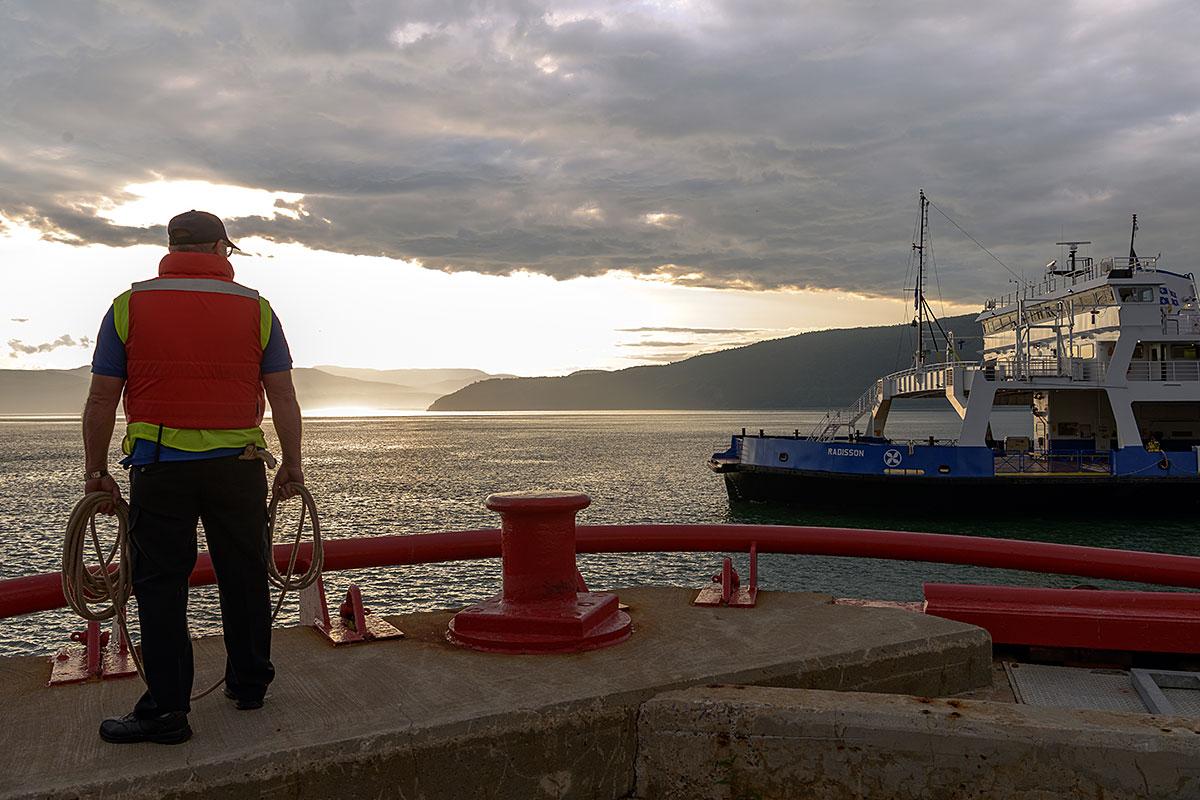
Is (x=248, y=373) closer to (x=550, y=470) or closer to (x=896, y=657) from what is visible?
(x=896, y=657)

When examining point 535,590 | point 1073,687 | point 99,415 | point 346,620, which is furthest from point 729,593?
point 99,415

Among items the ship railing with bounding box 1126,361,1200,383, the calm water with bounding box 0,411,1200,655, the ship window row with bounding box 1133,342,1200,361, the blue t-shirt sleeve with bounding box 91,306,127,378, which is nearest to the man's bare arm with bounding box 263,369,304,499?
the blue t-shirt sleeve with bounding box 91,306,127,378

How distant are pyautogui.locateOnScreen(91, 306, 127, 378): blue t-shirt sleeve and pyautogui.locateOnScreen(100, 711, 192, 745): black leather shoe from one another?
41.3 inches

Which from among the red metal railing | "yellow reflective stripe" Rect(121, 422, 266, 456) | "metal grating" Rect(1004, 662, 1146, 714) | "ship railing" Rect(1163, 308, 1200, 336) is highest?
"ship railing" Rect(1163, 308, 1200, 336)

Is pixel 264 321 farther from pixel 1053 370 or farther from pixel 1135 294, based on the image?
pixel 1135 294

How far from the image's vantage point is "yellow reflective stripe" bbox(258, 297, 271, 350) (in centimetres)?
297

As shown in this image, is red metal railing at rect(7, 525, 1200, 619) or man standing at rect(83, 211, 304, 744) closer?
man standing at rect(83, 211, 304, 744)

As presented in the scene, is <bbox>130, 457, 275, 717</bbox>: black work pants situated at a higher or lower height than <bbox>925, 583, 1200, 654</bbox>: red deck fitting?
higher

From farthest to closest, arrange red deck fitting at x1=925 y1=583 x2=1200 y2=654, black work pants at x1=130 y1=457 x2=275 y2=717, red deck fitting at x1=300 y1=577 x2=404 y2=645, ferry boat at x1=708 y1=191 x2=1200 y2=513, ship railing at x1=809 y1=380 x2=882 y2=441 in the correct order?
ship railing at x1=809 y1=380 x2=882 y2=441
ferry boat at x1=708 y1=191 x2=1200 y2=513
red deck fitting at x1=925 y1=583 x2=1200 y2=654
red deck fitting at x1=300 y1=577 x2=404 y2=645
black work pants at x1=130 y1=457 x2=275 y2=717

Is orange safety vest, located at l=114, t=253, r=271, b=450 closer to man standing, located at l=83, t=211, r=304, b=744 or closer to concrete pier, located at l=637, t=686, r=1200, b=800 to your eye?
man standing, located at l=83, t=211, r=304, b=744

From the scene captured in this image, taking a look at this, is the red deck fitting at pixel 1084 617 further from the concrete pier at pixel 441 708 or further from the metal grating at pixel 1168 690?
the concrete pier at pixel 441 708

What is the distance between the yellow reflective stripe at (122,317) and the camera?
276cm

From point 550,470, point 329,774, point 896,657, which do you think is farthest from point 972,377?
point 550,470

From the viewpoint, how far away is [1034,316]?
31.0 meters
